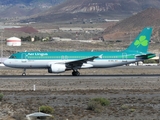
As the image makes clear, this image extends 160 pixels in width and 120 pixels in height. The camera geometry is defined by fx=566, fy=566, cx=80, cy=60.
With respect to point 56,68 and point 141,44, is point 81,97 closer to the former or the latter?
point 56,68

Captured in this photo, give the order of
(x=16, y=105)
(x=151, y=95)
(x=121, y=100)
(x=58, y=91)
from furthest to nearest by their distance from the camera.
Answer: (x=58, y=91) → (x=151, y=95) → (x=121, y=100) → (x=16, y=105)

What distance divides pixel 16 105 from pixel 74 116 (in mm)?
5630

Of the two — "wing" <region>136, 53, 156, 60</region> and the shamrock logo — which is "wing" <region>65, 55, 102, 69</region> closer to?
"wing" <region>136, 53, 156, 60</region>

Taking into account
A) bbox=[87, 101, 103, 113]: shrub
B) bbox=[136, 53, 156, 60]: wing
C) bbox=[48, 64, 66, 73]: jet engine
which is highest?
bbox=[136, 53, 156, 60]: wing

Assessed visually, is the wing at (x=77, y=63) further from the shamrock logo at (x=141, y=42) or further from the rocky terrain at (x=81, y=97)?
the shamrock logo at (x=141, y=42)

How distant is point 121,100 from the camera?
131 ft

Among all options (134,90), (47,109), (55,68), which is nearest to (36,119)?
(47,109)

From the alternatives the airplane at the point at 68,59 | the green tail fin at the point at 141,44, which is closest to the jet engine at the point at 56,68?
the airplane at the point at 68,59

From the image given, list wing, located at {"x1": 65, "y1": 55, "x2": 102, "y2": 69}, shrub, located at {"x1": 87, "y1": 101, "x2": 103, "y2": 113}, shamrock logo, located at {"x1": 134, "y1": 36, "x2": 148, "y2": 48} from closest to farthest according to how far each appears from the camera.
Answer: shrub, located at {"x1": 87, "y1": 101, "x2": 103, "y2": 113} < wing, located at {"x1": 65, "y1": 55, "x2": 102, "y2": 69} < shamrock logo, located at {"x1": 134, "y1": 36, "x2": 148, "y2": 48}

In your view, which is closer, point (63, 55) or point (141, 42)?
point (63, 55)

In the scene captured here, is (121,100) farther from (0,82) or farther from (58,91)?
(0,82)

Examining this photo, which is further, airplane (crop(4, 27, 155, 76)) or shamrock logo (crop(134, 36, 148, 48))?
shamrock logo (crop(134, 36, 148, 48))

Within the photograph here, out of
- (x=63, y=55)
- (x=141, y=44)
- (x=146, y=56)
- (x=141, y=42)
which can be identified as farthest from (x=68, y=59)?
(x=141, y=42)

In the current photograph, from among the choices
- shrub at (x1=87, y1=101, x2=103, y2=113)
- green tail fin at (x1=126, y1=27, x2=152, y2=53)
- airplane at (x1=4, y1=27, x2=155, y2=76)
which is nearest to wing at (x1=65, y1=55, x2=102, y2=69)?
airplane at (x1=4, y1=27, x2=155, y2=76)
